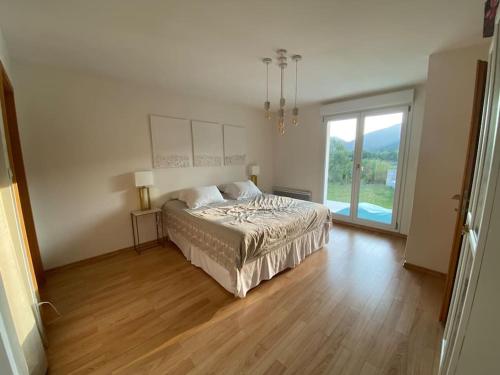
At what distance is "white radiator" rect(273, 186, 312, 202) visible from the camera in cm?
439

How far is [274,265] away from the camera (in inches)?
88.7

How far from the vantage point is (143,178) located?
2.79 meters

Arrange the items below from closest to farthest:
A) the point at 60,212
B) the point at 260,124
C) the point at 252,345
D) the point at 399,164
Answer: the point at 252,345 < the point at 60,212 < the point at 399,164 < the point at 260,124

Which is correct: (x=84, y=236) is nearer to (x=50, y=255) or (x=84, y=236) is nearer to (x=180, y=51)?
(x=50, y=255)

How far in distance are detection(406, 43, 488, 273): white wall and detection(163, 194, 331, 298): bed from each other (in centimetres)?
110

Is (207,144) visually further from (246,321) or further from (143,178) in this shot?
(246,321)

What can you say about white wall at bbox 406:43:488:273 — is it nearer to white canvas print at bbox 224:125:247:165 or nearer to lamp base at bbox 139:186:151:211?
white canvas print at bbox 224:125:247:165

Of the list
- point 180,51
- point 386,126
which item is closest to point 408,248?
point 386,126

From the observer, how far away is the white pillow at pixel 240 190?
11.7 feet

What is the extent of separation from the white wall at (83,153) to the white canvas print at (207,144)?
0.41 meters

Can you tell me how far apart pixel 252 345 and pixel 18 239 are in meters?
1.78

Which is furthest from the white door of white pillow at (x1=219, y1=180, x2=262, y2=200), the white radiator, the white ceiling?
the white radiator

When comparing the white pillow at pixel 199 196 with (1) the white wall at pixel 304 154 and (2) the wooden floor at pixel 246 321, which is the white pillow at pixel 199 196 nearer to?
(2) the wooden floor at pixel 246 321

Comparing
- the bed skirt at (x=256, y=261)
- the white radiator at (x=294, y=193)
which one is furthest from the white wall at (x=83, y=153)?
the white radiator at (x=294, y=193)
